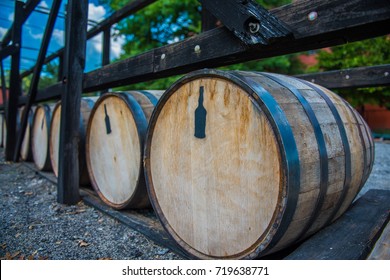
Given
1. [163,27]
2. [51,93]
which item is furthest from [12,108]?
[163,27]

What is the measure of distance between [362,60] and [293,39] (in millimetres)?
12442

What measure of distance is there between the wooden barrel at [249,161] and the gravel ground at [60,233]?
1.29ft

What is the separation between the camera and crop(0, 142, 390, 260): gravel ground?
82.9 inches

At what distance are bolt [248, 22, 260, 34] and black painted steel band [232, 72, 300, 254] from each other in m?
0.34

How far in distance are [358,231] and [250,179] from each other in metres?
0.76

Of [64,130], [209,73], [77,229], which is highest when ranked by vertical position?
[209,73]

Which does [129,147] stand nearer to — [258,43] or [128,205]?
[128,205]

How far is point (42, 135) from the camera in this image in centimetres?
480

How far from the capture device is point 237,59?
200 centimetres

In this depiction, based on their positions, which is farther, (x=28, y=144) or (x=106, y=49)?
(x=28, y=144)

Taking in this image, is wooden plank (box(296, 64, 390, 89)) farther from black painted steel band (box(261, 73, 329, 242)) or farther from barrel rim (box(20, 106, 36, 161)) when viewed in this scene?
barrel rim (box(20, 106, 36, 161))

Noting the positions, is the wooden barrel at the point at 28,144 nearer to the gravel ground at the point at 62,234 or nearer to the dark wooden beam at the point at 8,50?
the dark wooden beam at the point at 8,50

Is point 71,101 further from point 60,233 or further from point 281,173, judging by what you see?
point 281,173
